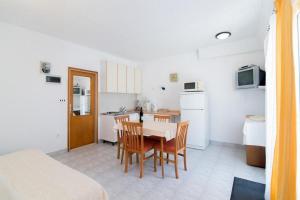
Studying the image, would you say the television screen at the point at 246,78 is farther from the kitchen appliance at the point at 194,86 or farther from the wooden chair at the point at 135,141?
the wooden chair at the point at 135,141

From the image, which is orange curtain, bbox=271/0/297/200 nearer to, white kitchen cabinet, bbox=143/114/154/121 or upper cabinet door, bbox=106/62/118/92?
white kitchen cabinet, bbox=143/114/154/121

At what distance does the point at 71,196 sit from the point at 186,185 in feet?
5.43

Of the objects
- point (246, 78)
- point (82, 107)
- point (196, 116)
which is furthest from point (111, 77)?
point (246, 78)

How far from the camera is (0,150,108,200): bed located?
3.72 feet

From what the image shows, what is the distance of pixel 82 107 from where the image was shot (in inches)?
154

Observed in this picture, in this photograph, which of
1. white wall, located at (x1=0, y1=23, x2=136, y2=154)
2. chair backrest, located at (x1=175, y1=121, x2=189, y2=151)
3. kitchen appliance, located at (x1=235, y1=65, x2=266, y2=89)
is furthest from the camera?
kitchen appliance, located at (x1=235, y1=65, x2=266, y2=89)

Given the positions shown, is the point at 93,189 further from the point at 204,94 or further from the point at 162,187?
the point at 204,94

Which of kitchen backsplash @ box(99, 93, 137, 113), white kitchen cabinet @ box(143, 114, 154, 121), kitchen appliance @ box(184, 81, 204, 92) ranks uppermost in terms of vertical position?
kitchen appliance @ box(184, 81, 204, 92)

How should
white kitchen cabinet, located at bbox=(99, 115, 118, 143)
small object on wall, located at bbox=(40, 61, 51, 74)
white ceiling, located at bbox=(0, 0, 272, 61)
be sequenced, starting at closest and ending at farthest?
white ceiling, located at bbox=(0, 0, 272, 61)
small object on wall, located at bbox=(40, 61, 51, 74)
white kitchen cabinet, located at bbox=(99, 115, 118, 143)

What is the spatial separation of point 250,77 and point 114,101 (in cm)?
374

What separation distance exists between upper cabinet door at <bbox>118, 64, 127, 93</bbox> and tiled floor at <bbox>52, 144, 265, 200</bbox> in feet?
6.23

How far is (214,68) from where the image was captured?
4.07 metres

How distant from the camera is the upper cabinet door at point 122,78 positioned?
4.52 m

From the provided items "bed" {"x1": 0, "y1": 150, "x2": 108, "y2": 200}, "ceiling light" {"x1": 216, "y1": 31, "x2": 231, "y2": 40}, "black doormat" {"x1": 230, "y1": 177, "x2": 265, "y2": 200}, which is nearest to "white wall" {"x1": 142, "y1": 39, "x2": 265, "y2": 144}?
"ceiling light" {"x1": 216, "y1": 31, "x2": 231, "y2": 40}
